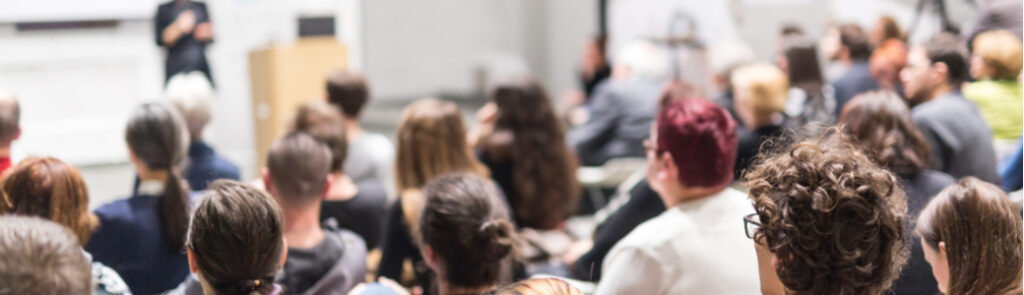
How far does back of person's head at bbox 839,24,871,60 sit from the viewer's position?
6039 millimetres

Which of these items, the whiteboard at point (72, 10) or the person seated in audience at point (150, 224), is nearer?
the person seated in audience at point (150, 224)

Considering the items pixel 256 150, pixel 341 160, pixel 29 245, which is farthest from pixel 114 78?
pixel 29 245

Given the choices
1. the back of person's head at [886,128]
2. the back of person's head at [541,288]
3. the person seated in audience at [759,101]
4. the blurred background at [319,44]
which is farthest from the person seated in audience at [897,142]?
the blurred background at [319,44]

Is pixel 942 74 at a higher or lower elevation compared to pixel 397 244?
higher

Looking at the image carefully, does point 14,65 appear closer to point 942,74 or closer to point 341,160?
point 341,160

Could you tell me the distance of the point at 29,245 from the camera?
1319 mm

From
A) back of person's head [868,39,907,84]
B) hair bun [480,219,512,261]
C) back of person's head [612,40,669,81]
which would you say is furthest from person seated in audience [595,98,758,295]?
back of person's head [612,40,669,81]

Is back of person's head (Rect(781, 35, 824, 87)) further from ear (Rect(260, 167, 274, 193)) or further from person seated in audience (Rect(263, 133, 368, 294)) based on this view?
ear (Rect(260, 167, 274, 193))

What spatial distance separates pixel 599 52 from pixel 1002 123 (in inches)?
175

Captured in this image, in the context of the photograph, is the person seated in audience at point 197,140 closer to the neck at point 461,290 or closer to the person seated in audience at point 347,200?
the person seated in audience at point 347,200

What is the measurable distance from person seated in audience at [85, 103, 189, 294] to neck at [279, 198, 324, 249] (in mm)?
332

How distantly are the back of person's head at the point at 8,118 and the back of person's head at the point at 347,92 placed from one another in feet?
5.37

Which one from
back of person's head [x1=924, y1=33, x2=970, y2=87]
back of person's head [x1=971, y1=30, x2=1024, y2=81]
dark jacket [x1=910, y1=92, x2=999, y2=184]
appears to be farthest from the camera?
back of person's head [x1=971, y1=30, x2=1024, y2=81]

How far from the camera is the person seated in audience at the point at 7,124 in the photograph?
3029mm
